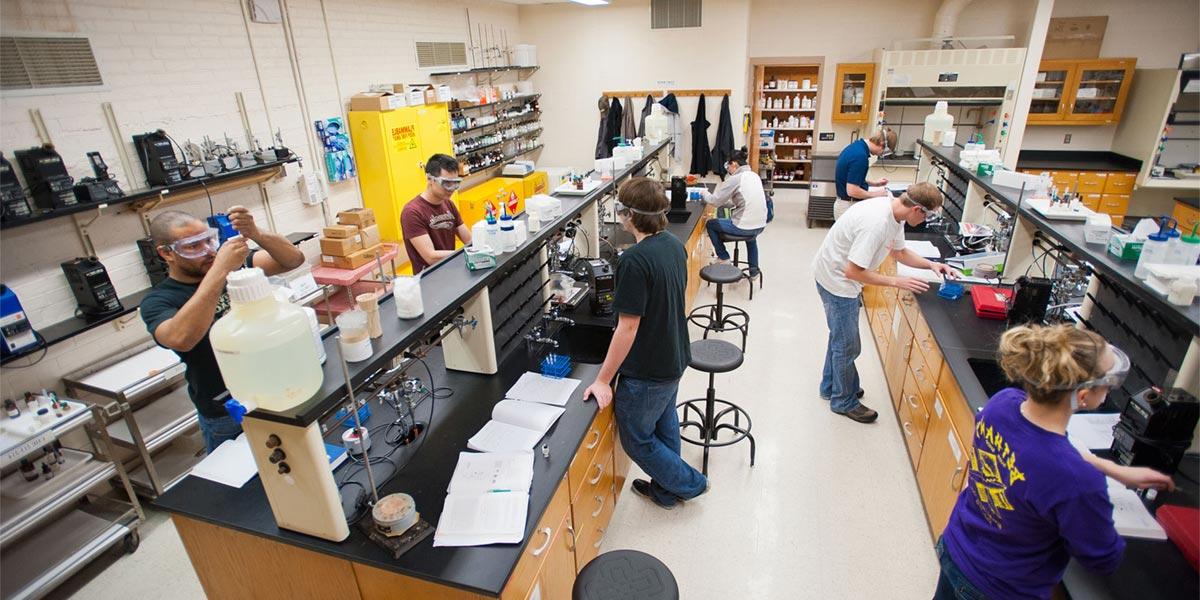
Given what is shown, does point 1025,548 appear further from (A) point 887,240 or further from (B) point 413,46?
(B) point 413,46

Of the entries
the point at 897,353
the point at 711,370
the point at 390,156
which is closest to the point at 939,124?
the point at 897,353

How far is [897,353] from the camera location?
4039 mm

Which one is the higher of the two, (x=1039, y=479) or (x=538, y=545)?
(x=1039, y=479)

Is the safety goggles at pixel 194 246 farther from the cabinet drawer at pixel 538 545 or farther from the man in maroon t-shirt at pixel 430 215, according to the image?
the cabinet drawer at pixel 538 545

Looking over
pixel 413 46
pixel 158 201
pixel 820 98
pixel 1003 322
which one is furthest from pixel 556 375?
pixel 820 98

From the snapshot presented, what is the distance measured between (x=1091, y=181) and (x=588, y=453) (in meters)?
8.47

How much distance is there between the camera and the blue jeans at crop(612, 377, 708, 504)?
2.65 meters

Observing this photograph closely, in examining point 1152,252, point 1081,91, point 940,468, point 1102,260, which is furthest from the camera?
point 1081,91

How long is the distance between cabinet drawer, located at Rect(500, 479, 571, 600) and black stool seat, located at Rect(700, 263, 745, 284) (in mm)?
2917

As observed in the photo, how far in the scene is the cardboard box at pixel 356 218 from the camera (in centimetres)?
516

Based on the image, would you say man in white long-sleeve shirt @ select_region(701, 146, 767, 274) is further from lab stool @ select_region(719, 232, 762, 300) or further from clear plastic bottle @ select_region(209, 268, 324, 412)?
clear plastic bottle @ select_region(209, 268, 324, 412)

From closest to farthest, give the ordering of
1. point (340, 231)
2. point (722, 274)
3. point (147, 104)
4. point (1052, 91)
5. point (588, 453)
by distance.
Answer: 1. point (588, 453)
2. point (147, 104)
3. point (722, 274)
4. point (340, 231)
5. point (1052, 91)

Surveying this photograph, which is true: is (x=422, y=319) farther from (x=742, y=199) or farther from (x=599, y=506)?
(x=742, y=199)

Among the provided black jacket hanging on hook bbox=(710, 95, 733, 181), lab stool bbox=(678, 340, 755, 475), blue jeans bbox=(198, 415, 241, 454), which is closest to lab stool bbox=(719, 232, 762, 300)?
lab stool bbox=(678, 340, 755, 475)
